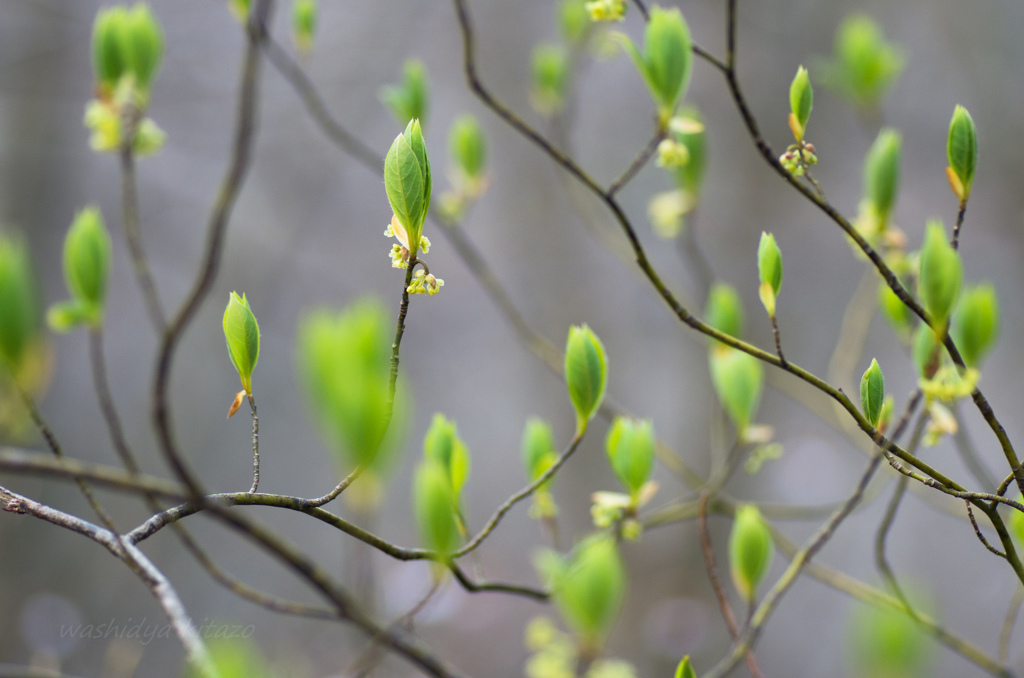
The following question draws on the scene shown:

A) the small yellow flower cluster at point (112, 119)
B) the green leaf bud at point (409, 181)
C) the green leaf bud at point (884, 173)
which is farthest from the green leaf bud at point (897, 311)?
the small yellow flower cluster at point (112, 119)

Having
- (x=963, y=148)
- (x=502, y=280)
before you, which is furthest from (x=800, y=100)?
(x=502, y=280)

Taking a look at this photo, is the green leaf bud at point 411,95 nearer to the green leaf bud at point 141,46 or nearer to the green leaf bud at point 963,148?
the green leaf bud at point 141,46

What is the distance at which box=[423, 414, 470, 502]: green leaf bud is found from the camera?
0.83 feet

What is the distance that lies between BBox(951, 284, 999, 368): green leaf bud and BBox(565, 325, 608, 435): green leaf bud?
0.15m

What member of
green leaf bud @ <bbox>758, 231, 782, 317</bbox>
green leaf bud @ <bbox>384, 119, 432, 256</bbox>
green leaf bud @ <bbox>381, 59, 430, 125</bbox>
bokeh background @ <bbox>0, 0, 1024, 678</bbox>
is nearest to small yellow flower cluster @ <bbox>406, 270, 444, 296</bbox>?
green leaf bud @ <bbox>384, 119, 432, 256</bbox>

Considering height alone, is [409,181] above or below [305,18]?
below

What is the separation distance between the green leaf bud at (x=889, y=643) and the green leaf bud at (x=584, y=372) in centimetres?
11

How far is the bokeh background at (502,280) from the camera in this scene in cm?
114

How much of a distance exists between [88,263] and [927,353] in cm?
31

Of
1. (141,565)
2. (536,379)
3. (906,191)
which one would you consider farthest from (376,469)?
(906,191)

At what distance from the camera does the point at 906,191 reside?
1.22 metres

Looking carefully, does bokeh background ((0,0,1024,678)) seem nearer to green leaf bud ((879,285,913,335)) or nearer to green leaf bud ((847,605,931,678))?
green leaf bud ((879,285,913,335))

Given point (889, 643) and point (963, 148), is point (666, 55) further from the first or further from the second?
point (889, 643)

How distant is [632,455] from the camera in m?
0.29
